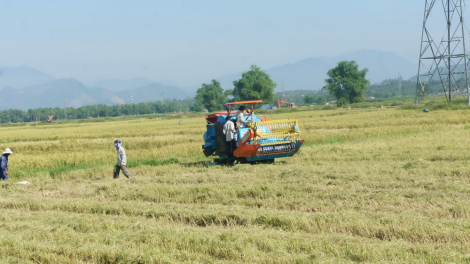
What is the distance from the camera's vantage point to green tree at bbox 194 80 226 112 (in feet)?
440

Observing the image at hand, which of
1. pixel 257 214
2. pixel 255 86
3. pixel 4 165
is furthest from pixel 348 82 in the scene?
pixel 257 214

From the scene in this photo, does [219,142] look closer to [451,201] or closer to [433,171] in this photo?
[433,171]

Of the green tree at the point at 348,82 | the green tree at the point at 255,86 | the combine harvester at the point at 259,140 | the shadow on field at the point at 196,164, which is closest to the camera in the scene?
the combine harvester at the point at 259,140

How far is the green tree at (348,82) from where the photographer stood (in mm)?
105938

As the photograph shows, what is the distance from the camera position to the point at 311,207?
7.71 metres

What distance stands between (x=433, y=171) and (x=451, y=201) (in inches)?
124

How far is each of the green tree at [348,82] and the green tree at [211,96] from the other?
36971 mm

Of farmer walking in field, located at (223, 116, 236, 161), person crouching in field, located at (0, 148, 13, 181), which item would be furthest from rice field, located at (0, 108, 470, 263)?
farmer walking in field, located at (223, 116, 236, 161)

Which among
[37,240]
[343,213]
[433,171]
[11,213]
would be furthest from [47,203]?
[433,171]

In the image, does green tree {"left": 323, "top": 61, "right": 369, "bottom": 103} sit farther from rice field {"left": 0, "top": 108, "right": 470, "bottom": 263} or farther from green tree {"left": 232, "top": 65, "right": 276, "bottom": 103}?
rice field {"left": 0, "top": 108, "right": 470, "bottom": 263}

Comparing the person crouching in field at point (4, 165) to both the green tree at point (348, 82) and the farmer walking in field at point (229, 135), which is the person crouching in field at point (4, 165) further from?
the green tree at point (348, 82)

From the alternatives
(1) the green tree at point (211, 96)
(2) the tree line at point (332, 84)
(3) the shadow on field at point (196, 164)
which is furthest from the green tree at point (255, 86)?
(3) the shadow on field at point (196, 164)

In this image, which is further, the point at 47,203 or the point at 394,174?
the point at 394,174

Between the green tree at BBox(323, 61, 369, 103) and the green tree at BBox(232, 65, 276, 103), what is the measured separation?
15.4 m
